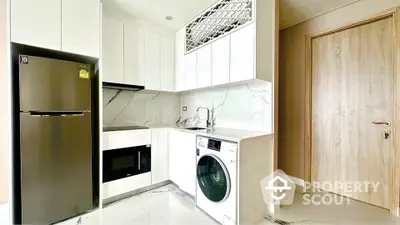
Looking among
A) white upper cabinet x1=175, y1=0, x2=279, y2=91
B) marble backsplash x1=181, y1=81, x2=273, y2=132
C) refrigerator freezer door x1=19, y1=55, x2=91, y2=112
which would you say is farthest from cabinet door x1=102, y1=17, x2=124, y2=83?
marble backsplash x1=181, y1=81, x2=273, y2=132

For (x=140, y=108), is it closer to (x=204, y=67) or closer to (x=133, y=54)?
(x=133, y=54)

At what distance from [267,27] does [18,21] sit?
92.4 inches

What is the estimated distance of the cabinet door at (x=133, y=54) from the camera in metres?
2.60

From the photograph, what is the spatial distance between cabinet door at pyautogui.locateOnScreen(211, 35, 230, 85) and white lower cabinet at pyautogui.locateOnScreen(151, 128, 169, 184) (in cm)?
108

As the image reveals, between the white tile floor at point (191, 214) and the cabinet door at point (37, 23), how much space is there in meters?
1.79

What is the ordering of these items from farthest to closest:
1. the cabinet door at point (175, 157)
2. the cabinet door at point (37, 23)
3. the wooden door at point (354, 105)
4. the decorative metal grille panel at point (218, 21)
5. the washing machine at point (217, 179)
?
the cabinet door at point (175, 157), the wooden door at point (354, 105), the decorative metal grille panel at point (218, 21), the washing machine at point (217, 179), the cabinet door at point (37, 23)

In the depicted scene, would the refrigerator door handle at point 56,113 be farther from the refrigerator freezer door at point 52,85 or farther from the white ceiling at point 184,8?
the white ceiling at point 184,8

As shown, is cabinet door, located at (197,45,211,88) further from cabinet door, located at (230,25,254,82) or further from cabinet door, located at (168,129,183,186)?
cabinet door, located at (168,129,183,186)

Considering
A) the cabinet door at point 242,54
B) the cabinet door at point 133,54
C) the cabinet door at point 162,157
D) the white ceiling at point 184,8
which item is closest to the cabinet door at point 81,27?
the white ceiling at point 184,8

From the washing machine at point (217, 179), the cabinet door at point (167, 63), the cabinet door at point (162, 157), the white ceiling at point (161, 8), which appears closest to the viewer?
the washing machine at point (217, 179)

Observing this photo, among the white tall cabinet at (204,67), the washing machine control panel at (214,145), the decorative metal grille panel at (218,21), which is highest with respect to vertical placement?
the decorative metal grille panel at (218,21)

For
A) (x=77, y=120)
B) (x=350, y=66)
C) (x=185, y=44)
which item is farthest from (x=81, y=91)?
(x=350, y=66)

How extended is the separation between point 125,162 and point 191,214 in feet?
3.44

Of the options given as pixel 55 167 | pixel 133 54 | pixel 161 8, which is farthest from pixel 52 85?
pixel 161 8
